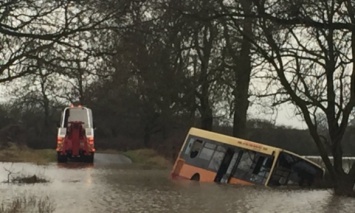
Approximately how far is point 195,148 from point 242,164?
283cm

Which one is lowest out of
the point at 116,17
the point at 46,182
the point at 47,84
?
the point at 46,182

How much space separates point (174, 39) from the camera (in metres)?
20.1

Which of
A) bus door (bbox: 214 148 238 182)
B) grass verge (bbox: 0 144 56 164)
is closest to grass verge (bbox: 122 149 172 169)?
grass verge (bbox: 0 144 56 164)

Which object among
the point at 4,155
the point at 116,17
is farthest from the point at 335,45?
the point at 4,155

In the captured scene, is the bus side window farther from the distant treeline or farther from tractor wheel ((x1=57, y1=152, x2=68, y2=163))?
the distant treeline

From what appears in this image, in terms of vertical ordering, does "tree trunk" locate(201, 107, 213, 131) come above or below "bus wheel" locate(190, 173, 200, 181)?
above

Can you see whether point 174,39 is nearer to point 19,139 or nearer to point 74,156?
point 74,156

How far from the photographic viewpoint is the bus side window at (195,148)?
2992 centimetres

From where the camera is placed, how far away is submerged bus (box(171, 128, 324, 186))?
27172mm

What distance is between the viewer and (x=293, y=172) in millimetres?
27609

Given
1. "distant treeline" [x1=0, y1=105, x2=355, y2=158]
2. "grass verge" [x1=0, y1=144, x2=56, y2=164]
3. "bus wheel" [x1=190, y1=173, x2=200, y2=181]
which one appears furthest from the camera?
"distant treeline" [x1=0, y1=105, x2=355, y2=158]

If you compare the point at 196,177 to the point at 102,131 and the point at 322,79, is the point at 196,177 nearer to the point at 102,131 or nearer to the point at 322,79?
the point at 322,79

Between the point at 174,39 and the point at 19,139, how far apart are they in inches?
2004

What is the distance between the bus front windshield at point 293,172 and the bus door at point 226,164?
2091mm
